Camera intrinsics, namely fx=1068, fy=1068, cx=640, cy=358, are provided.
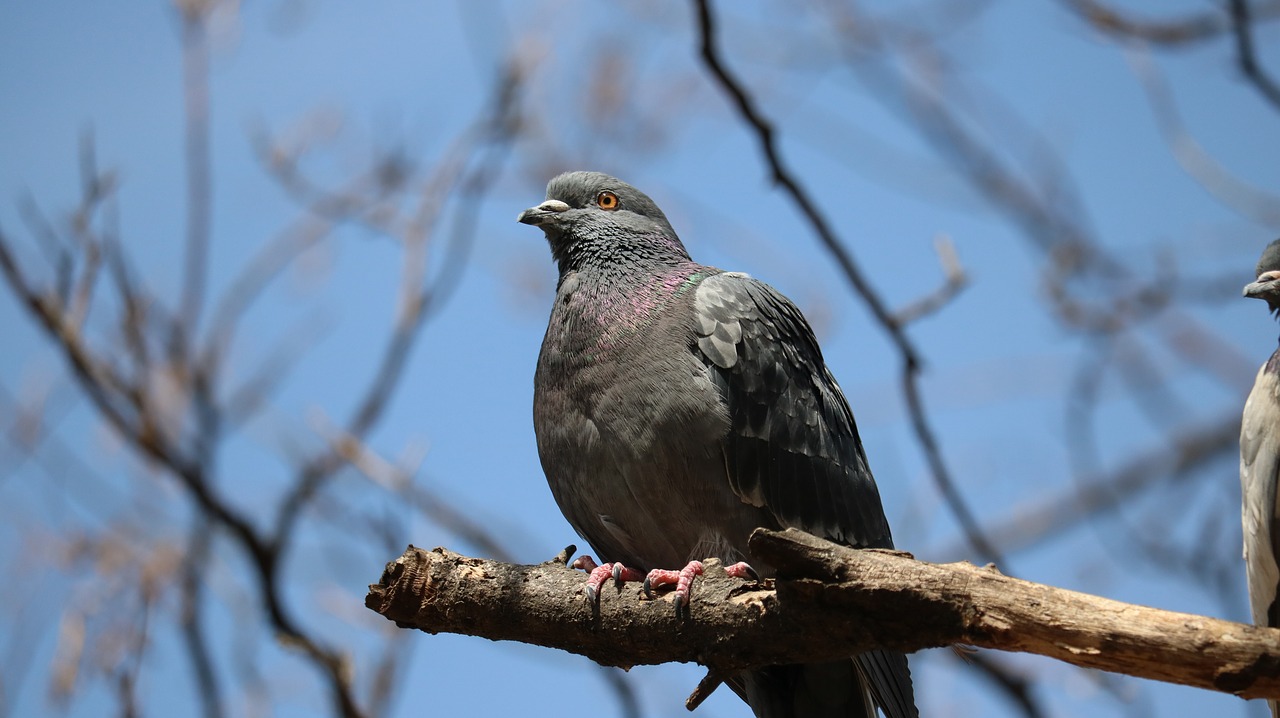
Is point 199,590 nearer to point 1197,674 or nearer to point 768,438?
point 768,438

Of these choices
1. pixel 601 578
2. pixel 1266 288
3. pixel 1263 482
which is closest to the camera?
pixel 601 578

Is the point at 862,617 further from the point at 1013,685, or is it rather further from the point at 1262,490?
the point at 1013,685

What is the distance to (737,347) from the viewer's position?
4727 millimetres

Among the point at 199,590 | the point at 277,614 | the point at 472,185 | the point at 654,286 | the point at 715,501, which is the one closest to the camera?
the point at 715,501

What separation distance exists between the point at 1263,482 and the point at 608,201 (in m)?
3.37

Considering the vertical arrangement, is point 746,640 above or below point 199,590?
below

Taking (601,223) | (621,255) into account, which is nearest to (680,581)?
(621,255)

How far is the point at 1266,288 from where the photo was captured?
194 inches

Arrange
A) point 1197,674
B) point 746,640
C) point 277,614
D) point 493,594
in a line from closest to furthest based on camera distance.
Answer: point 1197,674
point 746,640
point 493,594
point 277,614

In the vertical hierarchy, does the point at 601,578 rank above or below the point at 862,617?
above

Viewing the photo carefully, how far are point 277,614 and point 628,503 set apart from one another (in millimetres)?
3852

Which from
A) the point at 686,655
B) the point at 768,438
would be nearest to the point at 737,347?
the point at 768,438

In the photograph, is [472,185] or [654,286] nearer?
[654,286]

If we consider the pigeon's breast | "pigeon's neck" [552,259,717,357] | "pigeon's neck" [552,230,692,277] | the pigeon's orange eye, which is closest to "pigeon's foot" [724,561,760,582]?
the pigeon's breast
